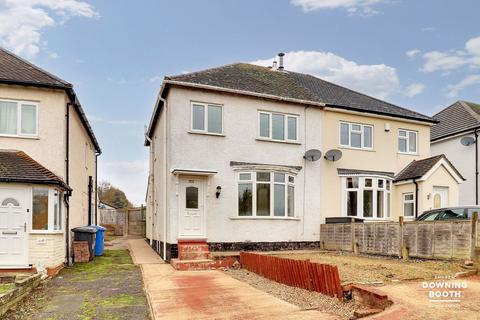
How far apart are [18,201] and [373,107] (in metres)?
14.7

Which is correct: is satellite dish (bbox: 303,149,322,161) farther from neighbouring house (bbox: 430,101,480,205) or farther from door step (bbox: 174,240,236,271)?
neighbouring house (bbox: 430,101,480,205)

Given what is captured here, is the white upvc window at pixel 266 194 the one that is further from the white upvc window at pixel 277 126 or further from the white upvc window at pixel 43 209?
A: the white upvc window at pixel 43 209

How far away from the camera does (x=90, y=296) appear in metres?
8.93

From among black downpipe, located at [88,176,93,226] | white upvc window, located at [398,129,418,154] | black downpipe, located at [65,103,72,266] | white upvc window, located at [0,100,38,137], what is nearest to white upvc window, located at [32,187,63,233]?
black downpipe, located at [65,103,72,266]

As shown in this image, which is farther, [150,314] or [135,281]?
[135,281]

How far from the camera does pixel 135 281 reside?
35.1ft

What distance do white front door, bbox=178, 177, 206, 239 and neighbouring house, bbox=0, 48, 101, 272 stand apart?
3.82 meters

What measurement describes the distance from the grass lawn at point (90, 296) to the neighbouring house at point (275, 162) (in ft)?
10.0

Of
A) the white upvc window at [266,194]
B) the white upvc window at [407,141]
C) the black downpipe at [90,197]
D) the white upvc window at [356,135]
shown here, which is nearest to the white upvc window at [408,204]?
the white upvc window at [407,141]

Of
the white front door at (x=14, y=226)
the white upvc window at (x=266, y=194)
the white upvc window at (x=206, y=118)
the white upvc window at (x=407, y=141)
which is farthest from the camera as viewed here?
the white upvc window at (x=407, y=141)

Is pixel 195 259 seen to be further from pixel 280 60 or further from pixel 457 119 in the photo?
pixel 457 119

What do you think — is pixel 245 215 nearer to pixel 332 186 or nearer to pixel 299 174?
pixel 299 174

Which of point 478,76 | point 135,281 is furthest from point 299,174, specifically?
point 478,76

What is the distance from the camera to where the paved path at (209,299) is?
7.05 metres
